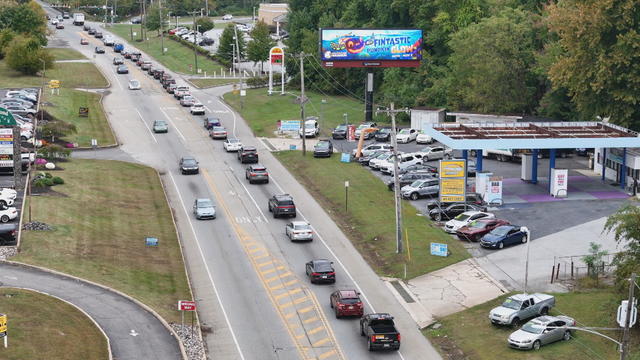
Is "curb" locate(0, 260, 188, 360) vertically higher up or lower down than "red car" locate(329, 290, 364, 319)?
higher up

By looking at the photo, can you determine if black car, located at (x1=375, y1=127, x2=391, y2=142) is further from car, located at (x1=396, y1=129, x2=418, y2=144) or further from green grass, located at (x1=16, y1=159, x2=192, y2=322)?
green grass, located at (x1=16, y1=159, x2=192, y2=322)

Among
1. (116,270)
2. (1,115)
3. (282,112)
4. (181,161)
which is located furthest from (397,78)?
(116,270)

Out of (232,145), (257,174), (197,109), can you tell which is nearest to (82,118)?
(197,109)

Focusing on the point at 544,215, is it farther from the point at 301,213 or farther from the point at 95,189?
the point at 95,189

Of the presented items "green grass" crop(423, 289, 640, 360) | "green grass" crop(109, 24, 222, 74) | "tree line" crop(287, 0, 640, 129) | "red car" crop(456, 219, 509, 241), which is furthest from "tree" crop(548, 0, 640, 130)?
"green grass" crop(109, 24, 222, 74)

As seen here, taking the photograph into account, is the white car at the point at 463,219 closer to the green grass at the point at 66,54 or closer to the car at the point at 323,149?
the car at the point at 323,149

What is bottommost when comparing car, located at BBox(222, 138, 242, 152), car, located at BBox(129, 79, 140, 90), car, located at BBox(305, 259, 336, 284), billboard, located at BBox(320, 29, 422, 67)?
car, located at BBox(305, 259, 336, 284)
